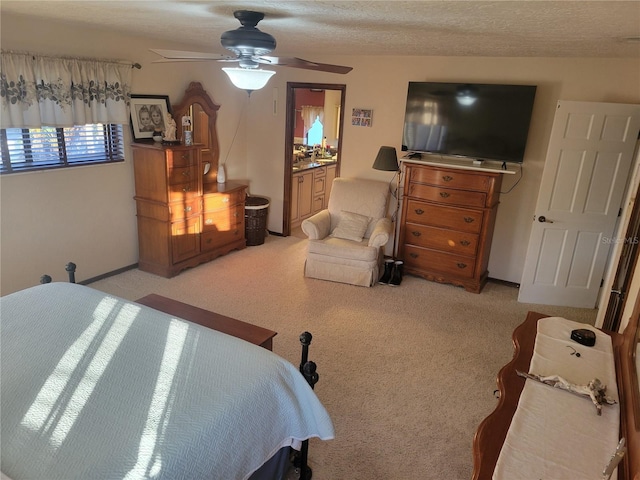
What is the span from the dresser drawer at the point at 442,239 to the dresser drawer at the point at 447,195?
12.4 inches

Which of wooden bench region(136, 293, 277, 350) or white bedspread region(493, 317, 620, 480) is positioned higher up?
white bedspread region(493, 317, 620, 480)

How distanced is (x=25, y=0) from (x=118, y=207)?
2.23 m

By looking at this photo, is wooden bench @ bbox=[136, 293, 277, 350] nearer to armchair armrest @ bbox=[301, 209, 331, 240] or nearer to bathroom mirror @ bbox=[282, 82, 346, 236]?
armchair armrest @ bbox=[301, 209, 331, 240]

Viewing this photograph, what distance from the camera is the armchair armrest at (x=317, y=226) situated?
4.70m

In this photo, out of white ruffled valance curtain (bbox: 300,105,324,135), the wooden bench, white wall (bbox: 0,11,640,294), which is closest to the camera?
the wooden bench

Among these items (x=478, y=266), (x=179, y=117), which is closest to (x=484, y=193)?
(x=478, y=266)

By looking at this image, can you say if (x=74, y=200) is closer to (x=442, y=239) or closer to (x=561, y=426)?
(x=442, y=239)

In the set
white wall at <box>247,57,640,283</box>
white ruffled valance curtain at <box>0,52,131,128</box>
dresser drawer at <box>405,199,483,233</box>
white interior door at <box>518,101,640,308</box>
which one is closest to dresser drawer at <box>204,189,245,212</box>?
white wall at <box>247,57,640,283</box>

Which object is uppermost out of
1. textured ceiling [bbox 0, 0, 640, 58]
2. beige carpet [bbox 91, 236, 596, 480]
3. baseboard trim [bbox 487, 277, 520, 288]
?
textured ceiling [bbox 0, 0, 640, 58]

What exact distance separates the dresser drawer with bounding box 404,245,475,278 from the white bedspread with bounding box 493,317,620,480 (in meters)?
→ 2.45

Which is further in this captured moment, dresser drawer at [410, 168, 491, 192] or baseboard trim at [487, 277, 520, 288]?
baseboard trim at [487, 277, 520, 288]

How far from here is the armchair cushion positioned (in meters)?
4.83

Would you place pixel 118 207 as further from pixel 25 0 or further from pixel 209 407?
pixel 209 407

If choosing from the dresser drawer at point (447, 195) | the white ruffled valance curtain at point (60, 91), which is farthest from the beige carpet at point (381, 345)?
the white ruffled valance curtain at point (60, 91)
